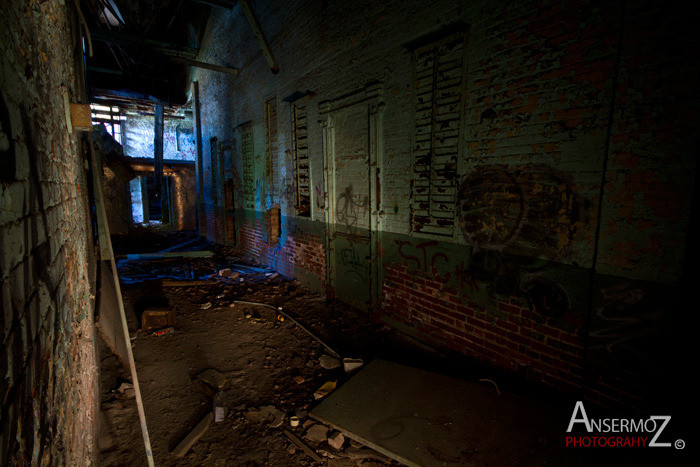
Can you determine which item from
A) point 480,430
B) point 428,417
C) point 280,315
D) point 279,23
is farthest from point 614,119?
point 279,23

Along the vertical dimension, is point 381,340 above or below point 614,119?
below

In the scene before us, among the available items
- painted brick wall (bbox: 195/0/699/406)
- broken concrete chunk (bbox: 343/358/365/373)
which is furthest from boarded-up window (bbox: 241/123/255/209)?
broken concrete chunk (bbox: 343/358/365/373)

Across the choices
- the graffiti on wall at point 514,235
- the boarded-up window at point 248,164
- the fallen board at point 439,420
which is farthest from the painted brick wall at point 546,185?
the boarded-up window at point 248,164

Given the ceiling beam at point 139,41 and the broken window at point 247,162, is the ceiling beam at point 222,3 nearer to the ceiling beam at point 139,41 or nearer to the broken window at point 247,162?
the ceiling beam at point 139,41

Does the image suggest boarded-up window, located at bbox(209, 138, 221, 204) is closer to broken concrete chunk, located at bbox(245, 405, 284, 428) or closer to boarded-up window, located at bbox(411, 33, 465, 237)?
boarded-up window, located at bbox(411, 33, 465, 237)

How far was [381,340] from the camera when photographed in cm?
417

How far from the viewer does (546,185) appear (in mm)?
2713

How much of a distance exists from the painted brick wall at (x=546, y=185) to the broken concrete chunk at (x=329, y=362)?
1.07 meters

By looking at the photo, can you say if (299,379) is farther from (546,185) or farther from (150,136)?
(150,136)

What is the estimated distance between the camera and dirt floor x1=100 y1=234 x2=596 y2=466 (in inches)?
102

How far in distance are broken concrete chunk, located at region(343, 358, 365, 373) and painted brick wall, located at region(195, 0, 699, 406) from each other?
0.95 meters

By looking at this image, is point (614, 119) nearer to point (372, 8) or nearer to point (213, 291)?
point (372, 8)

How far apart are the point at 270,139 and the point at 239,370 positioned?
5.15 metres

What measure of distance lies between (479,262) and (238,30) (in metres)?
8.55
